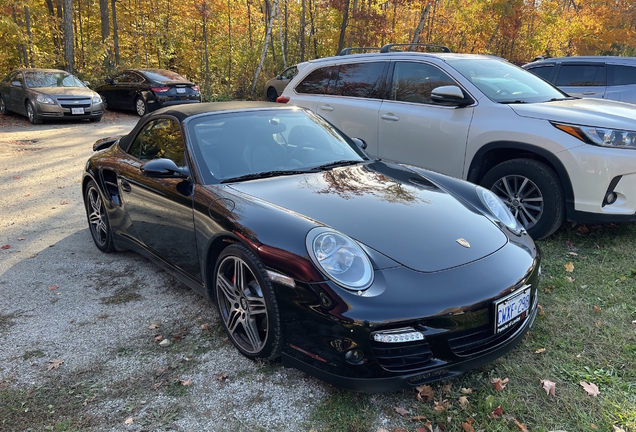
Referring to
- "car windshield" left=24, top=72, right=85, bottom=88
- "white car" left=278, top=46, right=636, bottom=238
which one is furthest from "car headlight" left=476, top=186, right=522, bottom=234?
"car windshield" left=24, top=72, right=85, bottom=88

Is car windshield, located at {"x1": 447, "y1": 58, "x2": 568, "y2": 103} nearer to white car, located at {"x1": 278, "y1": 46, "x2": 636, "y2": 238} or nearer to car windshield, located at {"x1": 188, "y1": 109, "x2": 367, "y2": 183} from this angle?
white car, located at {"x1": 278, "y1": 46, "x2": 636, "y2": 238}

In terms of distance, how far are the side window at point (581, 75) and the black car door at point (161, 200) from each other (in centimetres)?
797

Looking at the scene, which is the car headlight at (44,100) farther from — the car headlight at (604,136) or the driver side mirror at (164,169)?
the car headlight at (604,136)

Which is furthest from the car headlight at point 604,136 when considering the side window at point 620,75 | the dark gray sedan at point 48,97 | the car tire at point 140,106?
the car tire at point 140,106

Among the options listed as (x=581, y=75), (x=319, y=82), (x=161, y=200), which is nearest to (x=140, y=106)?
(x=319, y=82)

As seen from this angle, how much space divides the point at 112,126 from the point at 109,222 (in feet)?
34.0

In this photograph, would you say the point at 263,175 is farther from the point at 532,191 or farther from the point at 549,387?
the point at 532,191

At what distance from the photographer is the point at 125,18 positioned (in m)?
25.9

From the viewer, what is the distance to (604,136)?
4.09 metres

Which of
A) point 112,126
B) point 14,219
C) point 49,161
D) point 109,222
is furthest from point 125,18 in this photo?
point 109,222

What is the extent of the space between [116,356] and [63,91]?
12.8 m

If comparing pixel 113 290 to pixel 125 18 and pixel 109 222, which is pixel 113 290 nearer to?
pixel 109 222

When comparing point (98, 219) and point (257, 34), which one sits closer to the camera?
point (98, 219)

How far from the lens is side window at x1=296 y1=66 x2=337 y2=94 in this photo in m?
6.34
